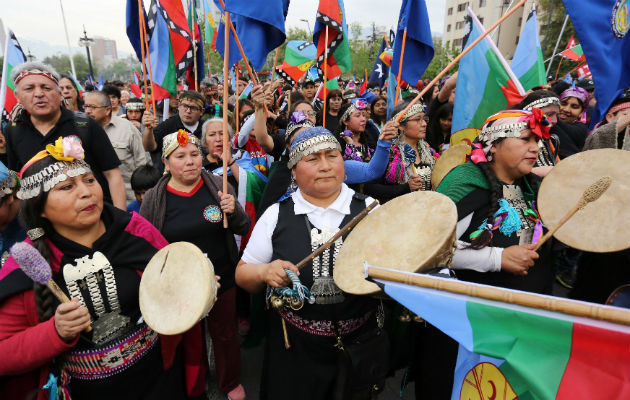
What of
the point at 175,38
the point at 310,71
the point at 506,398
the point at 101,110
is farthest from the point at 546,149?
the point at 310,71

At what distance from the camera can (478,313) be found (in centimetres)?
119

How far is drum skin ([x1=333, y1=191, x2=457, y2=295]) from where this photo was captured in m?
1.69

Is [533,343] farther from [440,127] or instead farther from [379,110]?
[379,110]

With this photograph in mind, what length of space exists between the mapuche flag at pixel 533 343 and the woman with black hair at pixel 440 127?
15.1 feet

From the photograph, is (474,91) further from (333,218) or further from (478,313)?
(478,313)

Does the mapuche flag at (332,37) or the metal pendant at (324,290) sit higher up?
the mapuche flag at (332,37)

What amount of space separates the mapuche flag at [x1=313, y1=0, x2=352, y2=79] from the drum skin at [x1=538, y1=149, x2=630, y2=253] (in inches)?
130

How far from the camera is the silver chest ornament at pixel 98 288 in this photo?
1.86m

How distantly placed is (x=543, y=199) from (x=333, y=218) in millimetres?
1300

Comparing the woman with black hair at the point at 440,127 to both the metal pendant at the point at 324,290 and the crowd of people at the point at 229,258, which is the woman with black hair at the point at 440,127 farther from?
the metal pendant at the point at 324,290

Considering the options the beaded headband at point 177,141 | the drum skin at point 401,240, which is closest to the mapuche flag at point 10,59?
the beaded headband at point 177,141

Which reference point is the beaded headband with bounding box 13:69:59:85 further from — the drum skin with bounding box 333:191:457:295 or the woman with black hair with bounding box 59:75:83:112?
the drum skin with bounding box 333:191:457:295

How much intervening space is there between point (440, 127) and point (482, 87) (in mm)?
1691

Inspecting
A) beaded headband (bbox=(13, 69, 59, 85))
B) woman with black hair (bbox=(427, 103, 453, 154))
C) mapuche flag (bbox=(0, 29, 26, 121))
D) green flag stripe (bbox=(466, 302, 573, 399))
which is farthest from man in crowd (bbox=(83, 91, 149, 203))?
green flag stripe (bbox=(466, 302, 573, 399))
